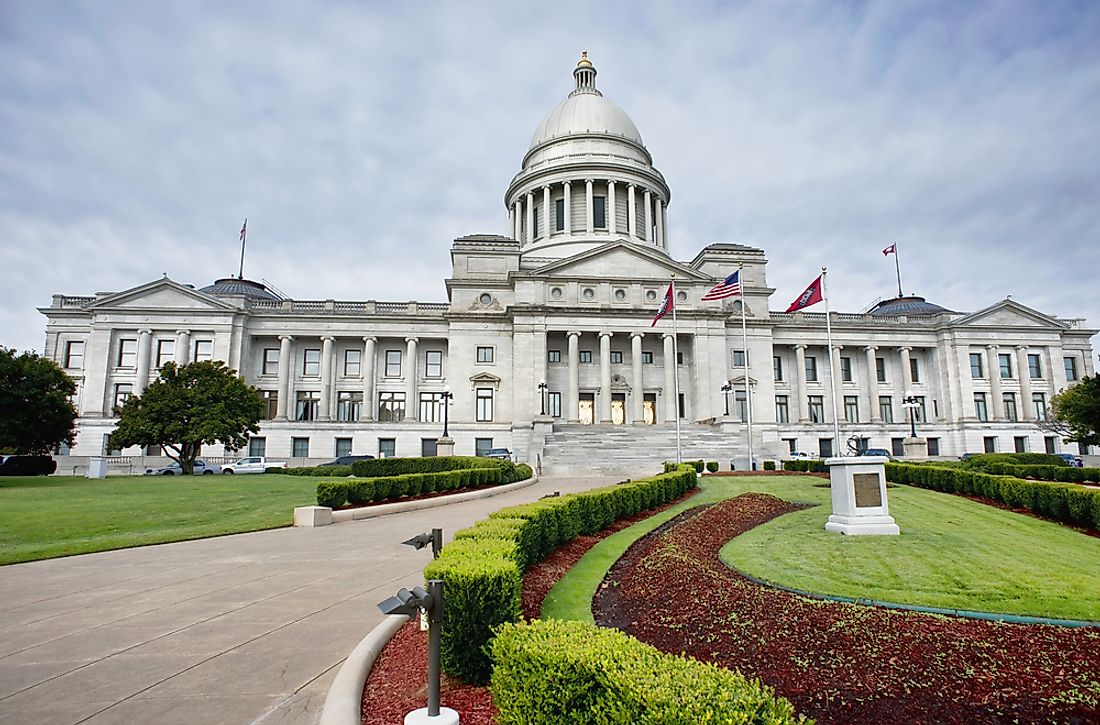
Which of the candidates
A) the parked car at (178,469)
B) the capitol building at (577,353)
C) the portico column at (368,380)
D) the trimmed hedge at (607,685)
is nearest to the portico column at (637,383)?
the capitol building at (577,353)

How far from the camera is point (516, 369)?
166ft

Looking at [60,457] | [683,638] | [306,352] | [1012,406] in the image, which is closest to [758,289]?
[1012,406]

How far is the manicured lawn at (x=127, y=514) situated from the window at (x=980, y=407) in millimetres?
61833

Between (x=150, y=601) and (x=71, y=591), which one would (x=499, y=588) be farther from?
(x=71, y=591)

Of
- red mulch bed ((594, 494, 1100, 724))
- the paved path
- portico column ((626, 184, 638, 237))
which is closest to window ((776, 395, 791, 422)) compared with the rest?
portico column ((626, 184, 638, 237))

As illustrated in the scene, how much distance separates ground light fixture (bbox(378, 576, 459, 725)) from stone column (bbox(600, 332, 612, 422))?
44788 mm

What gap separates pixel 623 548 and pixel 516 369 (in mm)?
38949

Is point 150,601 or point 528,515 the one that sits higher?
point 528,515

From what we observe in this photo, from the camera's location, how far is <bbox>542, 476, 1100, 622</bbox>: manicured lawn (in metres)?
7.92

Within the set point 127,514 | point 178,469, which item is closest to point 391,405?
point 178,469

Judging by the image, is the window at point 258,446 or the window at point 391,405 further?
the window at point 391,405

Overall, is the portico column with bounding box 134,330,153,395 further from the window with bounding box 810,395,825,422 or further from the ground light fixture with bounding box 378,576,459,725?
the window with bounding box 810,395,825,422

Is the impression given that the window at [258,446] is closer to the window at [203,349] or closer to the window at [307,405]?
the window at [307,405]

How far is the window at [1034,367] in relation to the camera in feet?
202
